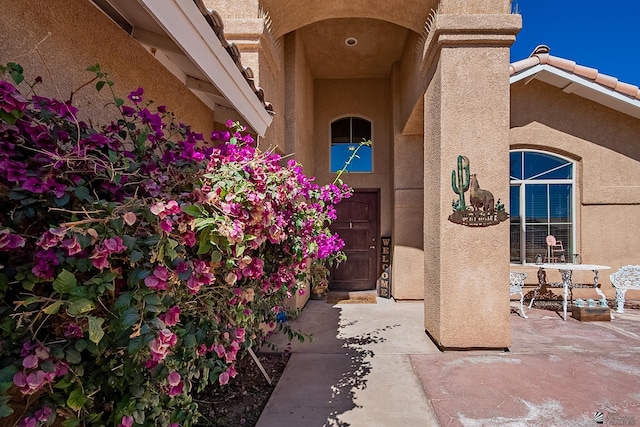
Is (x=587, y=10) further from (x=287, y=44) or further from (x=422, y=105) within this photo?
(x=287, y=44)

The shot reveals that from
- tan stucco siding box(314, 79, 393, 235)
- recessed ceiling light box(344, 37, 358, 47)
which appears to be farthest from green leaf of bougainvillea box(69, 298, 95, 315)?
tan stucco siding box(314, 79, 393, 235)

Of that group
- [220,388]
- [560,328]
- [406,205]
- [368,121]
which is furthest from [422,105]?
[220,388]

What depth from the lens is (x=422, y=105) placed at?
539 cm

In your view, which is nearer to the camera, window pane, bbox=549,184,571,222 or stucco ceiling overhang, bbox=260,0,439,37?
stucco ceiling overhang, bbox=260,0,439,37

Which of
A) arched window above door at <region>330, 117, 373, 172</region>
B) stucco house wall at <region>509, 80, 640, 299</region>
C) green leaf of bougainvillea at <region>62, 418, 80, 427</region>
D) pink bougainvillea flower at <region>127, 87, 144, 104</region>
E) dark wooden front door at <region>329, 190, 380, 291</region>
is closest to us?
green leaf of bougainvillea at <region>62, 418, 80, 427</region>

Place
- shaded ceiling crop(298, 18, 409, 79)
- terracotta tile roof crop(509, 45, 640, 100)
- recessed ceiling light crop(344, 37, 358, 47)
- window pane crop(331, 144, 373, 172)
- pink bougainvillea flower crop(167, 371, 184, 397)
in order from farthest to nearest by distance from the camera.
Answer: window pane crop(331, 144, 373, 172) < recessed ceiling light crop(344, 37, 358, 47) < terracotta tile roof crop(509, 45, 640, 100) < shaded ceiling crop(298, 18, 409, 79) < pink bougainvillea flower crop(167, 371, 184, 397)

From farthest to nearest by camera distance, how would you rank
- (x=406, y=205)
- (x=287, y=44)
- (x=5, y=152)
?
1. (x=406, y=205)
2. (x=287, y=44)
3. (x=5, y=152)

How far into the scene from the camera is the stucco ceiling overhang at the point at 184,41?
192cm

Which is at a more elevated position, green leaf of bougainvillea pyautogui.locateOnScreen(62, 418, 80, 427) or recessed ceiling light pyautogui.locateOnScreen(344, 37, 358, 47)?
recessed ceiling light pyautogui.locateOnScreen(344, 37, 358, 47)

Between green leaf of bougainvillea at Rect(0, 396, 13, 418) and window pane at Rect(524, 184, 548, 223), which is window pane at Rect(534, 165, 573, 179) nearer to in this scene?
window pane at Rect(524, 184, 548, 223)

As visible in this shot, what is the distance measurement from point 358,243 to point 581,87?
5577 millimetres

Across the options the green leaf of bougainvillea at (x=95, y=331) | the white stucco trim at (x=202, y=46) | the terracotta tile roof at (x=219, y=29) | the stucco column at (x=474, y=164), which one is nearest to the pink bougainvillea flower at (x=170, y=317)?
the green leaf of bougainvillea at (x=95, y=331)

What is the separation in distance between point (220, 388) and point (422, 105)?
483 cm

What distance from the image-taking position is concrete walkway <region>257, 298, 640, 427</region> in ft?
8.98
